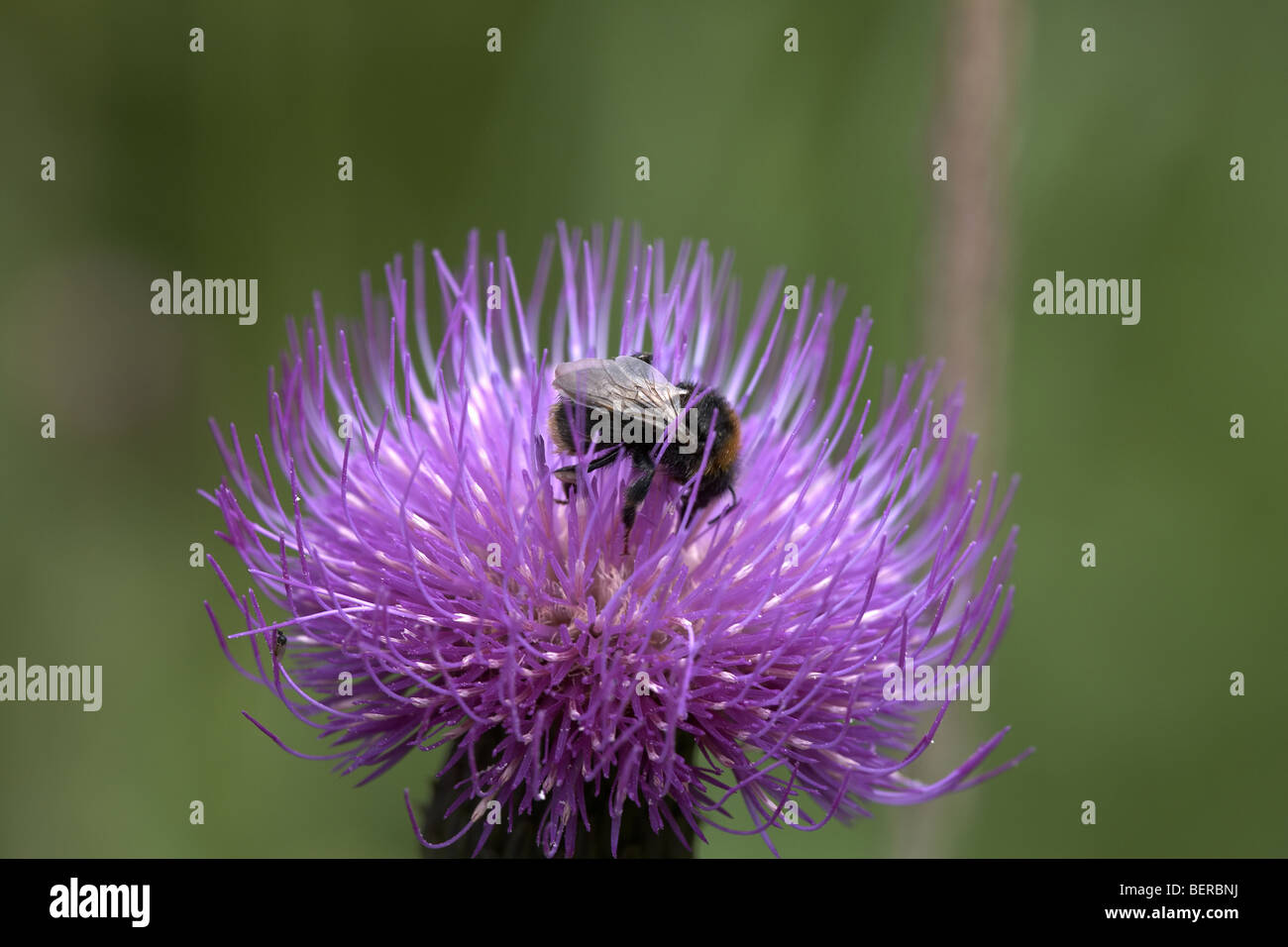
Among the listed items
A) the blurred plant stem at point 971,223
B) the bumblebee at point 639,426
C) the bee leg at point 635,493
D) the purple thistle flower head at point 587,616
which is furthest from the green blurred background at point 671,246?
the bee leg at point 635,493

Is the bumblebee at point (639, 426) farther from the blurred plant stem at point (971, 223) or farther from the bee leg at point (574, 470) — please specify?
the blurred plant stem at point (971, 223)

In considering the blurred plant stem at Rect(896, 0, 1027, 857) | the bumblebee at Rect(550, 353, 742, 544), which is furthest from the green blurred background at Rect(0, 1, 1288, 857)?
the bumblebee at Rect(550, 353, 742, 544)

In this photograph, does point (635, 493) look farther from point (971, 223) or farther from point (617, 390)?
point (971, 223)

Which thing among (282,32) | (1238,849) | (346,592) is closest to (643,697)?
(346,592)

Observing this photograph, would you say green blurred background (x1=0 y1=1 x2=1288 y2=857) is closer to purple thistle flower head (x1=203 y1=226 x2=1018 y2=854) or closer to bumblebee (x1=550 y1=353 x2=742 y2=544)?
purple thistle flower head (x1=203 y1=226 x2=1018 y2=854)
